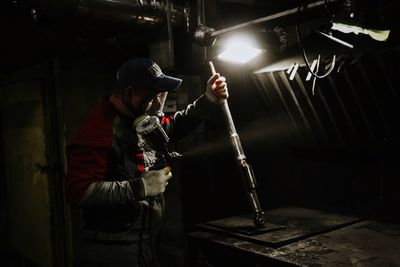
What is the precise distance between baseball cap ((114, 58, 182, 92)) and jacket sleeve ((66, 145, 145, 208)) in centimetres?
70

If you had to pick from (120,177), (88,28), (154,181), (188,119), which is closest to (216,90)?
(188,119)

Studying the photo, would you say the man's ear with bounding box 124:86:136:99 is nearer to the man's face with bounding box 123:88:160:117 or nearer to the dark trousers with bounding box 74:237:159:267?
the man's face with bounding box 123:88:160:117

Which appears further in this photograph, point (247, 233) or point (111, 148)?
point (247, 233)

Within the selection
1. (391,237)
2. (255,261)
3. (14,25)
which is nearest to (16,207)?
(14,25)

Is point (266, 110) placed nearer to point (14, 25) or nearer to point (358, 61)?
point (358, 61)

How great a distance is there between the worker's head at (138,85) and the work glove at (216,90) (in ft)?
1.89

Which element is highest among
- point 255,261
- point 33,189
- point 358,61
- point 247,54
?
point 247,54

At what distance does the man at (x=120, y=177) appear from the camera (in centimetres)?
354

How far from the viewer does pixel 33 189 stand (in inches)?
277

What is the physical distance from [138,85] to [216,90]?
0.93 m

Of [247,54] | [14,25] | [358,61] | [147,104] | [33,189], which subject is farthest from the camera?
[33,189]

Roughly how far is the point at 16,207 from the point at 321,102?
6.48 m

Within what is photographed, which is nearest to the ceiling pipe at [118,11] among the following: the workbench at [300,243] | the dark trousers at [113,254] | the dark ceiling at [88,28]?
the dark ceiling at [88,28]

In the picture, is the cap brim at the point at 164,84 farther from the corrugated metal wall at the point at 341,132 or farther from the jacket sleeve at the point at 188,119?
the corrugated metal wall at the point at 341,132
